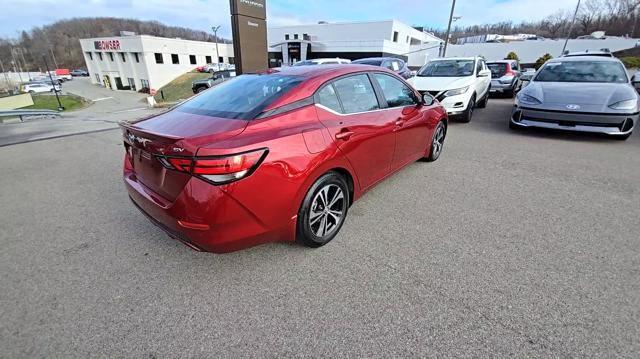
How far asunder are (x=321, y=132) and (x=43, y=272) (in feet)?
8.47

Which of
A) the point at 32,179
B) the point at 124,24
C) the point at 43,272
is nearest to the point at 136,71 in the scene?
the point at 32,179

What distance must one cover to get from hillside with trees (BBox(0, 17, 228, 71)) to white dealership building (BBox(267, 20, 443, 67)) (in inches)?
2386

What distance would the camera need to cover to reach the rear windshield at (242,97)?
2383 millimetres

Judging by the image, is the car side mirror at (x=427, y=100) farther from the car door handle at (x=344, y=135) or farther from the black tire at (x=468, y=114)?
the black tire at (x=468, y=114)

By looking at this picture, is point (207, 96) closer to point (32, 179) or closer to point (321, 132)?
point (321, 132)

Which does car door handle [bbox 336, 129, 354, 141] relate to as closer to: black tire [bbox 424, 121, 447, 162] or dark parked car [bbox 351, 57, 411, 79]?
black tire [bbox 424, 121, 447, 162]

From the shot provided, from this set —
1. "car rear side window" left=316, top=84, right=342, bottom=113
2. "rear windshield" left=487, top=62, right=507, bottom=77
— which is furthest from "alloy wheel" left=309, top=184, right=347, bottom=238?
"rear windshield" left=487, top=62, right=507, bottom=77

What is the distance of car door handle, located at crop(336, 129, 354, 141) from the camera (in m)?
2.62

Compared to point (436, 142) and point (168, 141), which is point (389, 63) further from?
point (168, 141)

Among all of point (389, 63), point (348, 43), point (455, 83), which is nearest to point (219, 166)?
point (455, 83)

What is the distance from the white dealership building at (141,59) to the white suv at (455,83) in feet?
145

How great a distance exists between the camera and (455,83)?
7.64 metres

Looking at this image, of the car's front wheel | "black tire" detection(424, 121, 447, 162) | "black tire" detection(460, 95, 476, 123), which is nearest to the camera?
"black tire" detection(424, 121, 447, 162)

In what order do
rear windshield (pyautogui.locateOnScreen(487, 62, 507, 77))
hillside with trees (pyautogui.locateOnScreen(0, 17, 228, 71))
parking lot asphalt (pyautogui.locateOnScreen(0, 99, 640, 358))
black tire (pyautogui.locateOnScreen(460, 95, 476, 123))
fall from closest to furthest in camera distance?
parking lot asphalt (pyautogui.locateOnScreen(0, 99, 640, 358)) → black tire (pyautogui.locateOnScreen(460, 95, 476, 123)) → rear windshield (pyautogui.locateOnScreen(487, 62, 507, 77)) → hillside with trees (pyautogui.locateOnScreen(0, 17, 228, 71))
